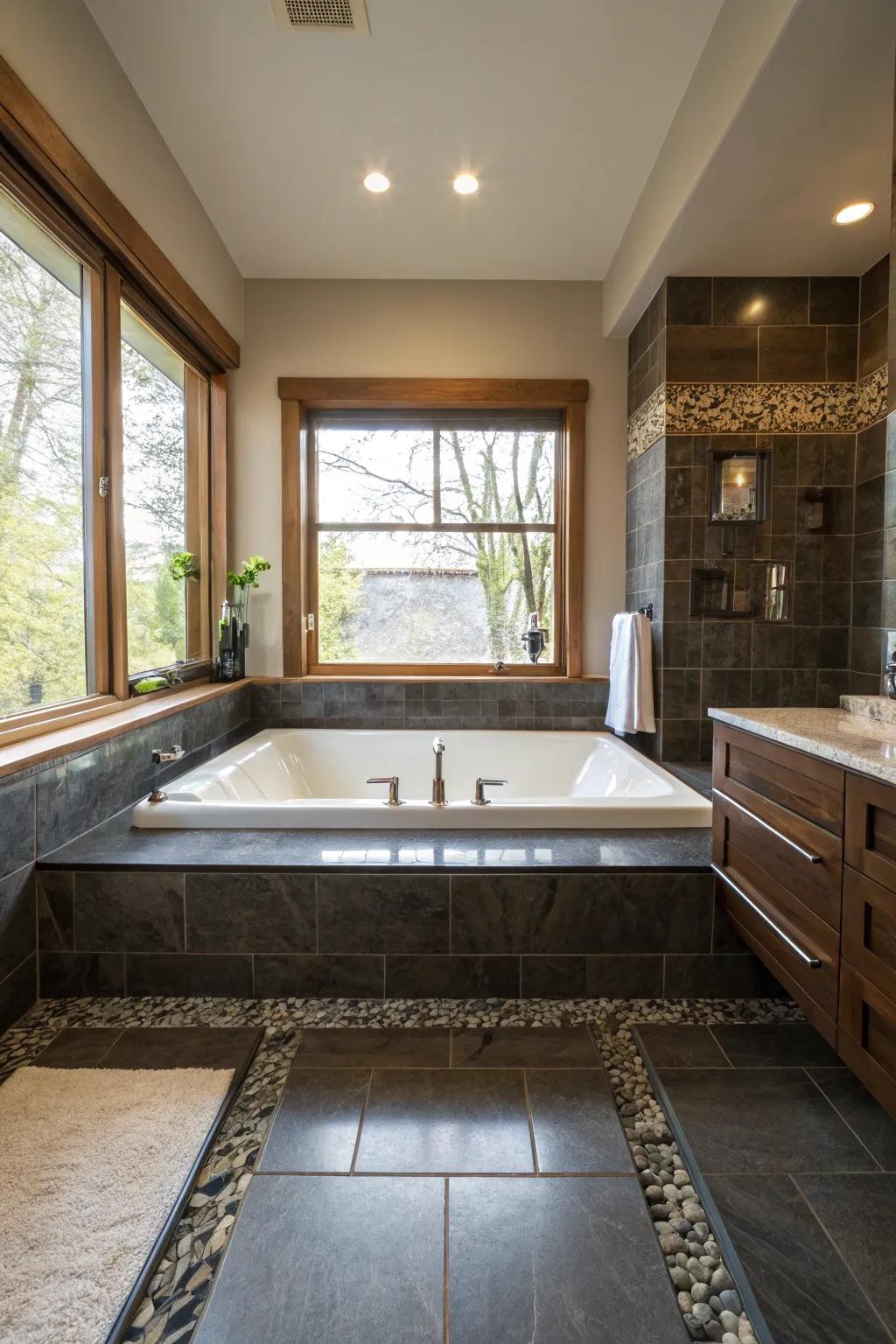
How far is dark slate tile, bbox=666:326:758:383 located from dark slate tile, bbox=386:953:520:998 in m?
2.38

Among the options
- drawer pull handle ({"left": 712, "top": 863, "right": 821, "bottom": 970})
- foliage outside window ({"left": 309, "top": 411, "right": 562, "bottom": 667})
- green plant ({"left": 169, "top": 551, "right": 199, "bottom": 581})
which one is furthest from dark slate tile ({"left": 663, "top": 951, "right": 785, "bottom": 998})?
green plant ({"left": 169, "top": 551, "right": 199, "bottom": 581})

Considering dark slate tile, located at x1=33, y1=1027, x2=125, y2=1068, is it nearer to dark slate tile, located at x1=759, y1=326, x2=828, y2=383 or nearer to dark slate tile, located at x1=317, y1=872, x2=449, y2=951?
dark slate tile, located at x1=317, y1=872, x2=449, y2=951

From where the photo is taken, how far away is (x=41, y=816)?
1.78 m

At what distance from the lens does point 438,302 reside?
3.36m

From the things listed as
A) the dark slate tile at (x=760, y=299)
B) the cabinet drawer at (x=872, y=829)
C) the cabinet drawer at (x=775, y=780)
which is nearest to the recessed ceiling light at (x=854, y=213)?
the dark slate tile at (x=760, y=299)

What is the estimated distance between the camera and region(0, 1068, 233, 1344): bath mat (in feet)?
3.34

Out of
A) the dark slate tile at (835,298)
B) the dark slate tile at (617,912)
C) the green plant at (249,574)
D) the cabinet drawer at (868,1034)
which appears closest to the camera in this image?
the cabinet drawer at (868,1034)

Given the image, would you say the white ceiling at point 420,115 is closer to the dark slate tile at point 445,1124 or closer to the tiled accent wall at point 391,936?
the tiled accent wall at point 391,936

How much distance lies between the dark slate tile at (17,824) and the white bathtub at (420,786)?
1.07ft

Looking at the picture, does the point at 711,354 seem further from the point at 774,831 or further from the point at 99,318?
the point at 99,318

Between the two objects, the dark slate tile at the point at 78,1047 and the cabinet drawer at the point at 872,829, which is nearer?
the cabinet drawer at the point at 872,829

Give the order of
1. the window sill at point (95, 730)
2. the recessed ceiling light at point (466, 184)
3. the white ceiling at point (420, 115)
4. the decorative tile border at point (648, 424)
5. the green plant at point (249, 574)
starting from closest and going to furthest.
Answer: the window sill at point (95, 730) < the white ceiling at point (420, 115) < the recessed ceiling light at point (466, 184) < the decorative tile border at point (648, 424) < the green plant at point (249, 574)

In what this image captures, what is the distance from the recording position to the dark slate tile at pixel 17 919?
1.65 meters

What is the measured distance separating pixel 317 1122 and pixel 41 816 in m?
1.04
